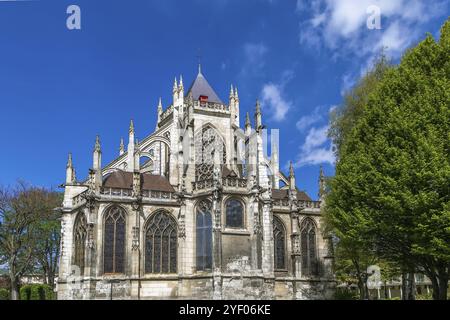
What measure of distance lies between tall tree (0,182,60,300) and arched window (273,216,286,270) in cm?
2098

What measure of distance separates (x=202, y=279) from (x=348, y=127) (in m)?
13.5

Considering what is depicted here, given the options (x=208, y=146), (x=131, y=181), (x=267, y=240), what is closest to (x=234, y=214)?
(x=267, y=240)

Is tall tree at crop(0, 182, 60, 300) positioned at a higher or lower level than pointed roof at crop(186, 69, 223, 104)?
lower

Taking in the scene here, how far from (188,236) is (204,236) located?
1113 mm

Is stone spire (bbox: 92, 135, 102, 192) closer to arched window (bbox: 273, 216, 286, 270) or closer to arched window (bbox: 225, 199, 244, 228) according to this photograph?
arched window (bbox: 225, 199, 244, 228)

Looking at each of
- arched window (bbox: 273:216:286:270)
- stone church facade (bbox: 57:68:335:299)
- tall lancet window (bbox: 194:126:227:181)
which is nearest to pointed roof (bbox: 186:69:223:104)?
tall lancet window (bbox: 194:126:227:181)

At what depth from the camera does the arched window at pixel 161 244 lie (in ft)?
110

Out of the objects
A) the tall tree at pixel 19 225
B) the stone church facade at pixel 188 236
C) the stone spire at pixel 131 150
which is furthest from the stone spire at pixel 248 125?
the tall tree at pixel 19 225

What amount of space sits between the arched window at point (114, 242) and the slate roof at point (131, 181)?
2.05m

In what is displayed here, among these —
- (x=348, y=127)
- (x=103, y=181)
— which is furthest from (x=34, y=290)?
(x=348, y=127)

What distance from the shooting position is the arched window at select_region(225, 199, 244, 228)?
33594mm

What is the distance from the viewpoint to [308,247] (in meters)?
39.4

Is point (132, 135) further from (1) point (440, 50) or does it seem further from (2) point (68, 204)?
(1) point (440, 50)

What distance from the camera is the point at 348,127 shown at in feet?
99.9
